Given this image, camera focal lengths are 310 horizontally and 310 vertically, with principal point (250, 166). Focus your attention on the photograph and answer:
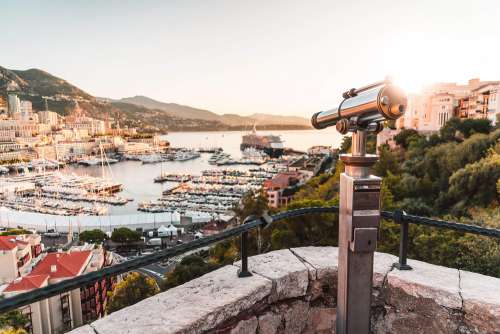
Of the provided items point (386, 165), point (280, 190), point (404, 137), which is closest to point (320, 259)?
point (386, 165)

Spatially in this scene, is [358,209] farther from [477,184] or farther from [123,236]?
[123,236]

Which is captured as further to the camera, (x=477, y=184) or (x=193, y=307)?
(x=477, y=184)

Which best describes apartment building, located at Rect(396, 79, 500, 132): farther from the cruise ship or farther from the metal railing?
the cruise ship

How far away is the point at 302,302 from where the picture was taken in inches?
58.6

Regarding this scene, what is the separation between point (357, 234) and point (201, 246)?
56 cm

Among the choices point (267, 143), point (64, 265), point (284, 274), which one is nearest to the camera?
point (284, 274)

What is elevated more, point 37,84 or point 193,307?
point 37,84

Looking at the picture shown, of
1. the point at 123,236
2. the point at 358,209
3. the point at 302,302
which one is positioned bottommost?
the point at 123,236

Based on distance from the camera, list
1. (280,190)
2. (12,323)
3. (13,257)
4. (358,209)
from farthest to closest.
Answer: (280,190) → (13,257) → (12,323) → (358,209)

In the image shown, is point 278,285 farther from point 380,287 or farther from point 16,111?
point 16,111

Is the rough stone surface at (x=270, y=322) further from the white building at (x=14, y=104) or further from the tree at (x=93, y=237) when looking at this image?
the white building at (x=14, y=104)

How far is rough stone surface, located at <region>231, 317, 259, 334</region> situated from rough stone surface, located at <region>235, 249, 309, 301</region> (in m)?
0.13

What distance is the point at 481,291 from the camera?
1303 mm

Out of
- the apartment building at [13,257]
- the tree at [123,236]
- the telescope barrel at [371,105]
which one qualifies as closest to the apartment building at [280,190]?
the tree at [123,236]
